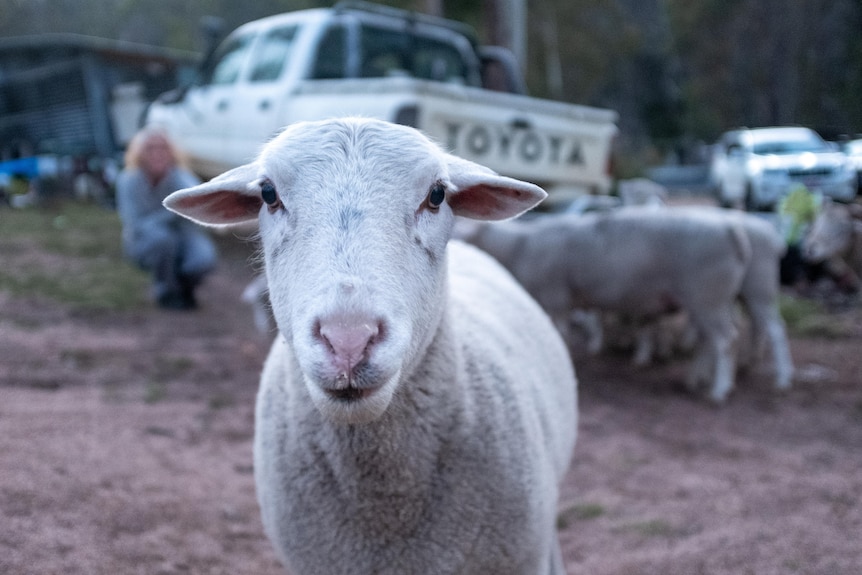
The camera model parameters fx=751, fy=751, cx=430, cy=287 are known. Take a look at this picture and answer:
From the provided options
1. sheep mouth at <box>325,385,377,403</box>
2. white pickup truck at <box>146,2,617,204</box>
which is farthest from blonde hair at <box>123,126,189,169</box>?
sheep mouth at <box>325,385,377,403</box>

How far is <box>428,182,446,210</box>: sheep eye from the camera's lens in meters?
2.12

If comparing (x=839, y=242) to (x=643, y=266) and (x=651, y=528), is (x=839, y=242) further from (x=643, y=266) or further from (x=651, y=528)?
(x=651, y=528)

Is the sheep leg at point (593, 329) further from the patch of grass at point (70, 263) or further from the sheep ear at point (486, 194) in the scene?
the sheep ear at point (486, 194)

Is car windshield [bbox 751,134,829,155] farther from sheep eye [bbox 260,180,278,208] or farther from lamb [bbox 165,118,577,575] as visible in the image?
sheep eye [bbox 260,180,278,208]

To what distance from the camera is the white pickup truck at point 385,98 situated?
259 inches

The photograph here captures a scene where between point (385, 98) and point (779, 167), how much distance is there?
13.3 meters

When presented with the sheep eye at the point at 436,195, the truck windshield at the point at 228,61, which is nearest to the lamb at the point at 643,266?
the truck windshield at the point at 228,61

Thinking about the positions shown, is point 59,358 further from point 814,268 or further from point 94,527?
point 814,268

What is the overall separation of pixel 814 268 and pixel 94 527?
764 centimetres

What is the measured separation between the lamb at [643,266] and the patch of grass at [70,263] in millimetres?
3846

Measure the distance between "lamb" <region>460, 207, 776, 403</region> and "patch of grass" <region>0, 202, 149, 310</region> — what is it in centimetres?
385

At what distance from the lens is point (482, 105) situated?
6848mm

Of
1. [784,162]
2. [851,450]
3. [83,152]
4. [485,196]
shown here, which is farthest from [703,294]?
[83,152]

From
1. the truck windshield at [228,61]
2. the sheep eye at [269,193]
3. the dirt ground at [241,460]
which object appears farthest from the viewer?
the truck windshield at [228,61]
